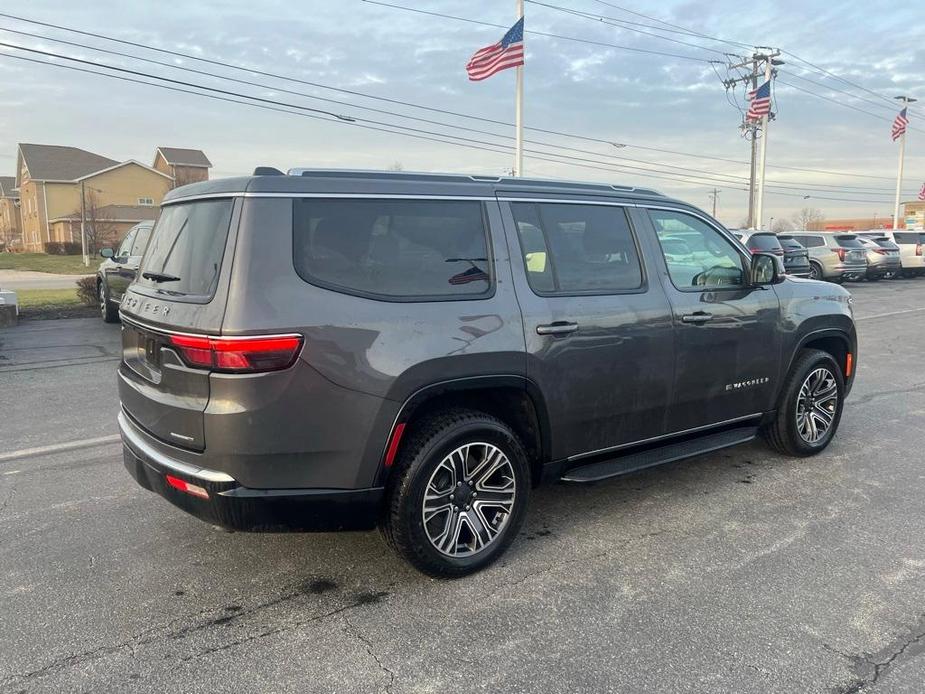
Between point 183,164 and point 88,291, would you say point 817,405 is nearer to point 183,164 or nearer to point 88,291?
point 88,291

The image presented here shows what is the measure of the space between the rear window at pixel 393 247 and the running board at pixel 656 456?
1.21 m

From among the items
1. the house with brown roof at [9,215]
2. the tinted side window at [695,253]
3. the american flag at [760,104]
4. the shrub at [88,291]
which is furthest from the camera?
the house with brown roof at [9,215]

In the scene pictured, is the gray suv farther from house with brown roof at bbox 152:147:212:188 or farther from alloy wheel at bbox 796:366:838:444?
house with brown roof at bbox 152:147:212:188

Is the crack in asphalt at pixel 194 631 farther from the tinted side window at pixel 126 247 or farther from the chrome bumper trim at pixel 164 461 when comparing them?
the tinted side window at pixel 126 247

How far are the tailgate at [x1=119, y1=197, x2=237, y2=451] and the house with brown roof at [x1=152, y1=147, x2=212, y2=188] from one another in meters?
61.1

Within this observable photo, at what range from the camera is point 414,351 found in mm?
3197

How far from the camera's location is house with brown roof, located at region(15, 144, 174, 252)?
5681cm

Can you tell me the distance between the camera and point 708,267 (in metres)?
4.61

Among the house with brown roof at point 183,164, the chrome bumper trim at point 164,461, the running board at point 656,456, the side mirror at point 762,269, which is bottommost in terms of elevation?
the running board at point 656,456

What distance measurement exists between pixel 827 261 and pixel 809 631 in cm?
2236

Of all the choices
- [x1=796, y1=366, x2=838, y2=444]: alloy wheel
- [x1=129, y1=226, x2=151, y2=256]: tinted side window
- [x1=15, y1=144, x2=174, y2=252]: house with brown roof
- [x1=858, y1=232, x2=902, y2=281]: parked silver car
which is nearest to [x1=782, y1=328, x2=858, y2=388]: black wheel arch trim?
[x1=796, y1=366, x2=838, y2=444]: alloy wheel

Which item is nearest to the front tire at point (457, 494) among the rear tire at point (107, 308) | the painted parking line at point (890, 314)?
the rear tire at point (107, 308)

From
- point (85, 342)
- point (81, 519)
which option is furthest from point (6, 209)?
point (81, 519)

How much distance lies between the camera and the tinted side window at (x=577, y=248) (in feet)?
12.4
